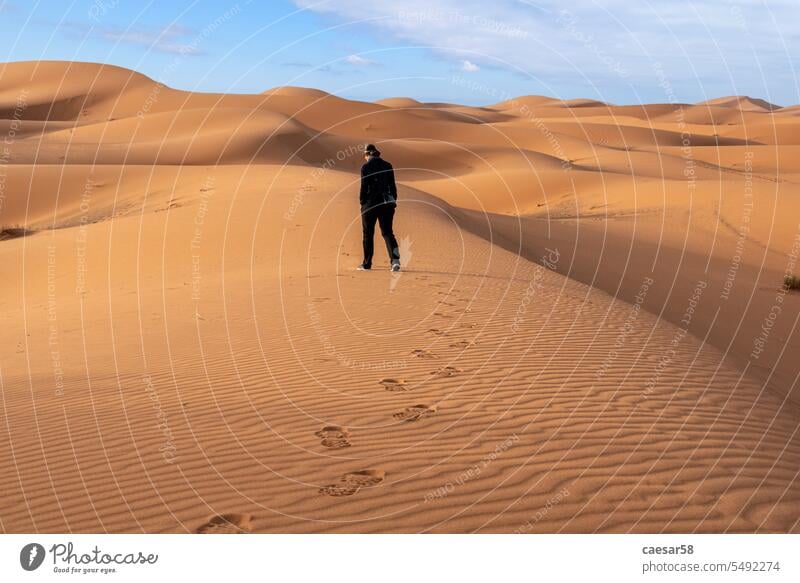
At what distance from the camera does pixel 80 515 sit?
180 inches

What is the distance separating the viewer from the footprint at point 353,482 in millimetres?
4734

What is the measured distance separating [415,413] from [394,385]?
29.8 inches

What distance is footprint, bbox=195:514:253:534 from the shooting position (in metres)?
4.33

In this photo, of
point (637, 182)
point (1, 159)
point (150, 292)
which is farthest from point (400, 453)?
point (1, 159)

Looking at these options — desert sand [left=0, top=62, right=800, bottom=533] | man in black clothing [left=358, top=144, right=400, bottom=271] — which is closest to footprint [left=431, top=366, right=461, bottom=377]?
desert sand [left=0, top=62, right=800, bottom=533]

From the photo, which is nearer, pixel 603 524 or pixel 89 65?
pixel 603 524

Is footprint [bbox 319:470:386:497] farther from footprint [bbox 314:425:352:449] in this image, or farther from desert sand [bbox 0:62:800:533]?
footprint [bbox 314:425:352:449]

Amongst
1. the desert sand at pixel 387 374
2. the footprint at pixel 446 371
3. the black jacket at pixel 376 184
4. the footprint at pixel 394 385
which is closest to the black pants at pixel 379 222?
the black jacket at pixel 376 184

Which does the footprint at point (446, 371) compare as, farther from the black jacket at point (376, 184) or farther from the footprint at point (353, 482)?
the black jacket at point (376, 184)

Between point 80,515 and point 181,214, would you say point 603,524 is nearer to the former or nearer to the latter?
point 80,515

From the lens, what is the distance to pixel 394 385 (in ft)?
22.5

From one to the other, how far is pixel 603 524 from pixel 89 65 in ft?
353

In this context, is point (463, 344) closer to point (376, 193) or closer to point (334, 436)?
point (334, 436)

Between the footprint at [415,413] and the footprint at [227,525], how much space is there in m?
1.89
